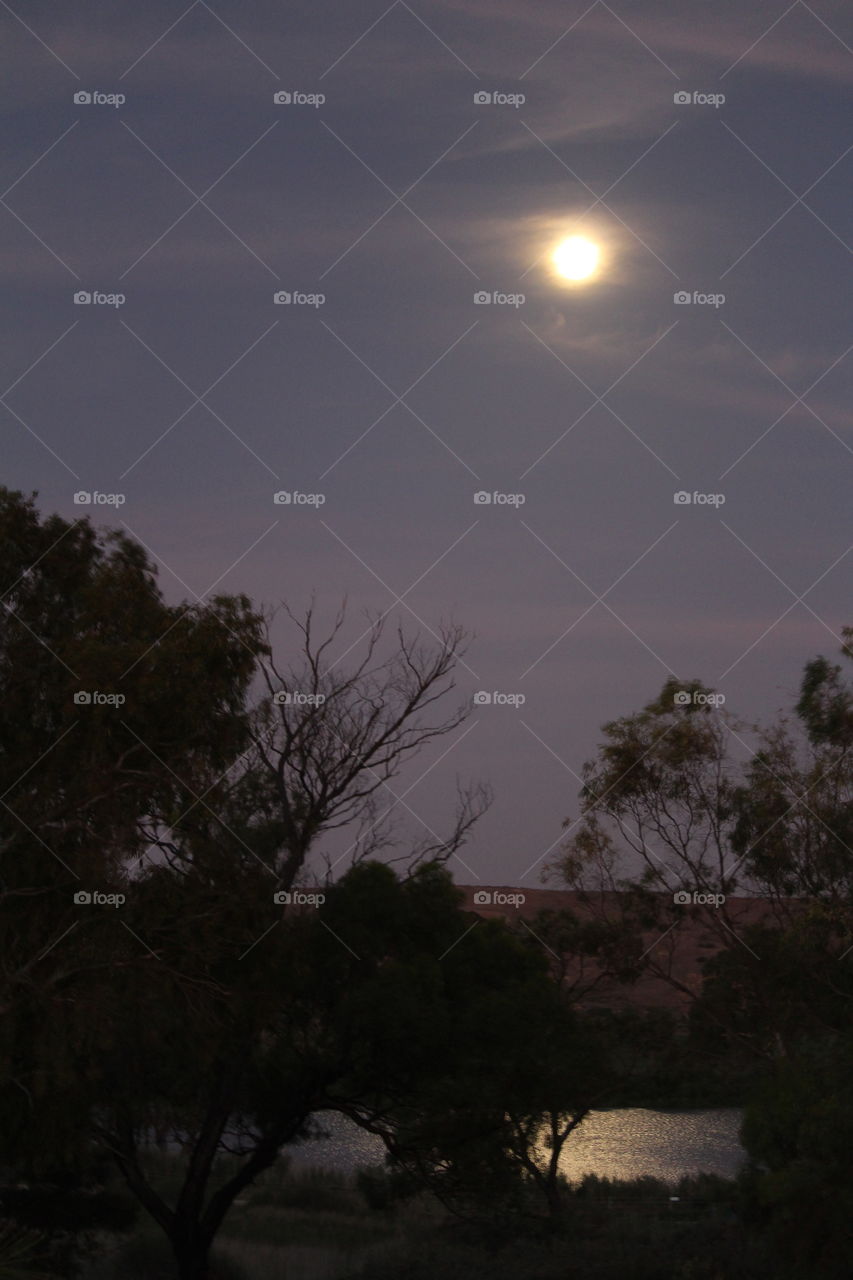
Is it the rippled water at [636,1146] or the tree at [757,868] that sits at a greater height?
the tree at [757,868]

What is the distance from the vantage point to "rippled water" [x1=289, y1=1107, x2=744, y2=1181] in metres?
31.6

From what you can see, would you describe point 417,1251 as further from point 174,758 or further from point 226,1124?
point 174,758

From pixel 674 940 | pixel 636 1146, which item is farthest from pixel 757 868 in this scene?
pixel 636 1146

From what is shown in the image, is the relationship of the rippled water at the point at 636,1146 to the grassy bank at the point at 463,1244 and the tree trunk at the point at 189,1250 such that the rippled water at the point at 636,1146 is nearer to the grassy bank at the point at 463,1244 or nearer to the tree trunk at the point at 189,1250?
the grassy bank at the point at 463,1244

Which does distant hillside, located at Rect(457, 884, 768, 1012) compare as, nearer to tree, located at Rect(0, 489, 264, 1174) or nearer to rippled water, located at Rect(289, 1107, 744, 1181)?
rippled water, located at Rect(289, 1107, 744, 1181)

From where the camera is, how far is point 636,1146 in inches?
1300

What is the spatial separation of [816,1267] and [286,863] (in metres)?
8.00

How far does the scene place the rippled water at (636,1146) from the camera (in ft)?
104

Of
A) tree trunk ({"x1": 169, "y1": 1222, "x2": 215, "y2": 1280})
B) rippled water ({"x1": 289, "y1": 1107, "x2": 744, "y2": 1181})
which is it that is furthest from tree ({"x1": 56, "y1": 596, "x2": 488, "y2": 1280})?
rippled water ({"x1": 289, "y1": 1107, "x2": 744, "y2": 1181})

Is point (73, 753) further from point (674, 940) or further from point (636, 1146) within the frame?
point (636, 1146)

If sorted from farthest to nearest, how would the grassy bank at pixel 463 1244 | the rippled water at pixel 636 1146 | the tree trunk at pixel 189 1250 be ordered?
the rippled water at pixel 636 1146, the grassy bank at pixel 463 1244, the tree trunk at pixel 189 1250

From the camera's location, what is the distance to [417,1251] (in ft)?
66.4

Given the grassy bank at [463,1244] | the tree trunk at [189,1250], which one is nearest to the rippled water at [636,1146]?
the grassy bank at [463,1244]

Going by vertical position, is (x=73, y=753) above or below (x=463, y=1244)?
above
